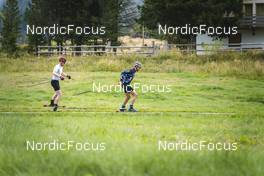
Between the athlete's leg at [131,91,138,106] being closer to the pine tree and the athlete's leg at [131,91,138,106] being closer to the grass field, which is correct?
the grass field

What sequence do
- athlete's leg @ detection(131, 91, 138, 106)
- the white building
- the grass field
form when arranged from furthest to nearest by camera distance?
the white building < athlete's leg @ detection(131, 91, 138, 106) < the grass field

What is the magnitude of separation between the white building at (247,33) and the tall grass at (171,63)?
0.74ft

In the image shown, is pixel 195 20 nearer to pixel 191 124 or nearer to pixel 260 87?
pixel 260 87

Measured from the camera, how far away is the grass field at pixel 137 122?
476cm

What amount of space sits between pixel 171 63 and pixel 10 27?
2.72 meters

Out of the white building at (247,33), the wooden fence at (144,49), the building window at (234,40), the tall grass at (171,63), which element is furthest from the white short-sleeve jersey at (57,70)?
the building window at (234,40)

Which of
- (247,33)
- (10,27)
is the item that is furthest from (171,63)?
(10,27)

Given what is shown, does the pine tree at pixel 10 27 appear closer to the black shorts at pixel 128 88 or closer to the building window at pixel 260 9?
the black shorts at pixel 128 88

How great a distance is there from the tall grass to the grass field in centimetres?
3

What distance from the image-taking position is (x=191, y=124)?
24.3ft

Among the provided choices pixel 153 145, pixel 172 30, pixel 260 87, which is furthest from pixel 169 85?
pixel 153 145

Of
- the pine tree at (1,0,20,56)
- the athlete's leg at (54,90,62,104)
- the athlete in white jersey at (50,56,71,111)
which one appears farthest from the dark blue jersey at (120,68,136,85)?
the pine tree at (1,0,20,56)

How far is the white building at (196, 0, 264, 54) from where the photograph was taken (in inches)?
357

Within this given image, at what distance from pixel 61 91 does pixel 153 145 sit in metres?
2.61
